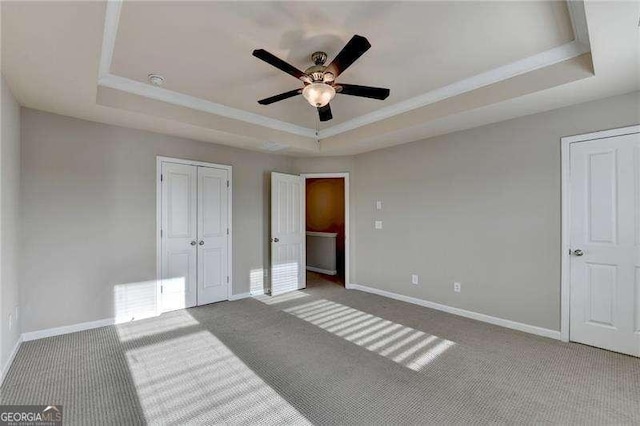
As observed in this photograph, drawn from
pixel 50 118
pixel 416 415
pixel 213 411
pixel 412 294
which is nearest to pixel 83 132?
pixel 50 118

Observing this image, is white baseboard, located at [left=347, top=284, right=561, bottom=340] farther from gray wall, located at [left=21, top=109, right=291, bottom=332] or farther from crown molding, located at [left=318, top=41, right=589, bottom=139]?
gray wall, located at [left=21, top=109, right=291, bottom=332]

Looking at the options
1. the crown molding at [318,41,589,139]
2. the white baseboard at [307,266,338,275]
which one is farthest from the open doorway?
the crown molding at [318,41,589,139]

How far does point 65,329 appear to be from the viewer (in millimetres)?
3252

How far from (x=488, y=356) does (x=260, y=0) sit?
11.3 ft

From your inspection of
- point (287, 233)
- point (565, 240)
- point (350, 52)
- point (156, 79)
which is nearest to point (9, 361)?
point (156, 79)

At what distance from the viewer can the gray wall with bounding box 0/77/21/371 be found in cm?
238

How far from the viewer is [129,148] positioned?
369 cm

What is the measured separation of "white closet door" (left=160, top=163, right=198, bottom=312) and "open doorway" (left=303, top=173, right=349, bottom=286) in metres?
2.24

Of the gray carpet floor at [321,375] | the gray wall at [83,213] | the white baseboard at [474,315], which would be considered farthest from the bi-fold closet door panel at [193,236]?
the white baseboard at [474,315]

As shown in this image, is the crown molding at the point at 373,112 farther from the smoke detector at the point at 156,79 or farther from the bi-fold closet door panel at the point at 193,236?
the bi-fold closet door panel at the point at 193,236

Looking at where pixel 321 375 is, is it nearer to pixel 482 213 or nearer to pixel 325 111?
pixel 325 111

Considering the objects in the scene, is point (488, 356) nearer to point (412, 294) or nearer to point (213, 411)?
point (412, 294)

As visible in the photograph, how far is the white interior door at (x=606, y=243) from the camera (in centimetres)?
272

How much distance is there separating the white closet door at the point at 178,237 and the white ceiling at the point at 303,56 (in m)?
0.66
